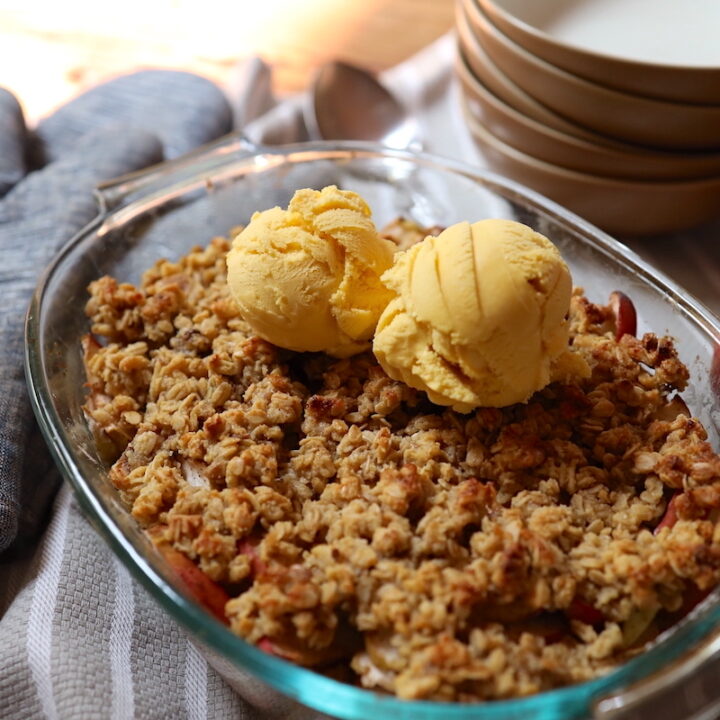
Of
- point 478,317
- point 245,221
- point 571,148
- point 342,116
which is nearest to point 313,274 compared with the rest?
point 478,317

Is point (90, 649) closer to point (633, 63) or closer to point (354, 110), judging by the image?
point (633, 63)

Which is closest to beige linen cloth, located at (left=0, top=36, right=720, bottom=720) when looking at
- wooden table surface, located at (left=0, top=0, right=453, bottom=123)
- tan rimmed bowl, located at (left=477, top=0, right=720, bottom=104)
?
tan rimmed bowl, located at (left=477, top=0, right=720, bottom=104)

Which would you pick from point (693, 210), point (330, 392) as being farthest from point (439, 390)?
point (693, 210)

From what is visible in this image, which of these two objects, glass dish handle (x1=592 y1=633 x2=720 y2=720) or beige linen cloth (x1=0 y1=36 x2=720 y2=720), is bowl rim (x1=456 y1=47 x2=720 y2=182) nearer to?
glass dish handle (x1=592 y1=633 x2=720 y2=720)

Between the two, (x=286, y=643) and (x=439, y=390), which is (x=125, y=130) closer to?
(x=439, y=390)

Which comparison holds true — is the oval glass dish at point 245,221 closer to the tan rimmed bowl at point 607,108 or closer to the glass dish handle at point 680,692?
the glass dish handle at point 680,692
